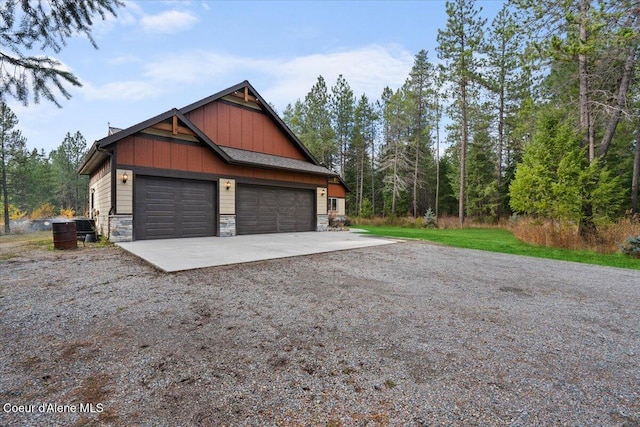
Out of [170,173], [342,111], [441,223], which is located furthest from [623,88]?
[342,111]

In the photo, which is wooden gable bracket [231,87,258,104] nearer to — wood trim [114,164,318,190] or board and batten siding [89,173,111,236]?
wood trim [114,164,318,190]

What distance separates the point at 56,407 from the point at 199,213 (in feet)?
29.4

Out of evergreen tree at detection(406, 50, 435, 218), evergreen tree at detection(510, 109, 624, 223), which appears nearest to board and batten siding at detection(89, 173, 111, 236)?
evergreen tree at detection(510, 109, 624, 223)

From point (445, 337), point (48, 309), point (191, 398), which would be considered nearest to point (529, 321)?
point (445, 337)

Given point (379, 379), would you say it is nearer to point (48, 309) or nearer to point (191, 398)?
point (191, 398)

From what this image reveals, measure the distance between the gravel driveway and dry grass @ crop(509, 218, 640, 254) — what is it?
4.65 meters

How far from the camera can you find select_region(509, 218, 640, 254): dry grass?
7627mm

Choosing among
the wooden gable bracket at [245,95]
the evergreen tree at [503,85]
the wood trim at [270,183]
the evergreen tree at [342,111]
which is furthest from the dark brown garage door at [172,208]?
the evergreen tree at [342,111]

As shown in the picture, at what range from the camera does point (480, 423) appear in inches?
57.7

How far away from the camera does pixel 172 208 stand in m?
9.41

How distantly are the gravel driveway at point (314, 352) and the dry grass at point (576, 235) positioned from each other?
465 centimetres

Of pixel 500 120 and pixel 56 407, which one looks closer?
pixel 56 407

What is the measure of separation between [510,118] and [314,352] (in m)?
24.5

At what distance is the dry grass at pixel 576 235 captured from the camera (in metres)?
7.63
